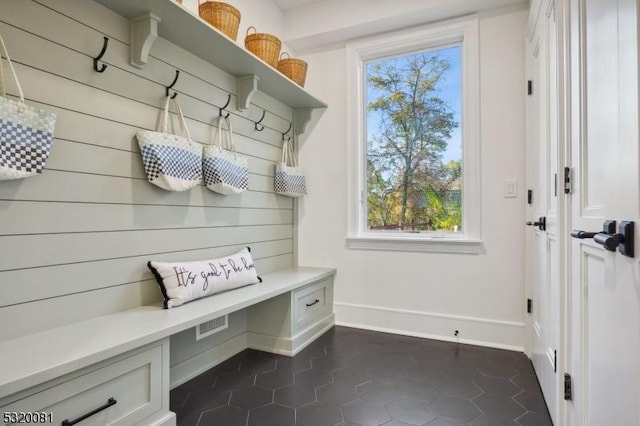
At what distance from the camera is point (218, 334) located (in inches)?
90.7

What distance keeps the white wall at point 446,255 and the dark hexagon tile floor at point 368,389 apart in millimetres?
274

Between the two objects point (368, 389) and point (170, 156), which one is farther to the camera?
point (368, 389)

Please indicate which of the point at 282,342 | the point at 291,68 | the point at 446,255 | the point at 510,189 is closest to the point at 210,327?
the point at 282,342

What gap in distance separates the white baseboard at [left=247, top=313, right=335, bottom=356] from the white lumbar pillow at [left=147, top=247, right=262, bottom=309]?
0.46 meters

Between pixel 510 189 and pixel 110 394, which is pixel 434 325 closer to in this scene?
pixel 510 189

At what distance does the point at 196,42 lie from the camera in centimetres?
195

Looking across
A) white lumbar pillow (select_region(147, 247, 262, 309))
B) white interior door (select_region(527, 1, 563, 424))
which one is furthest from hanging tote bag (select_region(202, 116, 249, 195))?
white interior door (select_region(527, 1, 563, 424))

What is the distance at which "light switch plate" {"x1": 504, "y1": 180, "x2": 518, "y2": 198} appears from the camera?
2490mm

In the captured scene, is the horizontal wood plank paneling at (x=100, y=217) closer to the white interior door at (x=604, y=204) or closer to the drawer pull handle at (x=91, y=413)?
the drawer pull handle at (x=91, y=413)

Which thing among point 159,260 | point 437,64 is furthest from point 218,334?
point 437,64

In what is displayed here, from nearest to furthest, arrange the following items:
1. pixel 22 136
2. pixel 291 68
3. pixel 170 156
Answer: pixel 22 136
pixel 170 156
pixel 291 68

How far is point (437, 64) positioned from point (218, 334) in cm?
255

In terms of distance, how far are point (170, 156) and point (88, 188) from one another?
387 mm

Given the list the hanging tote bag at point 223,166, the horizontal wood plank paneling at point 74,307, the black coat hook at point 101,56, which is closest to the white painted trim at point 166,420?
the horizontal wood plank paneling at point 74,307
